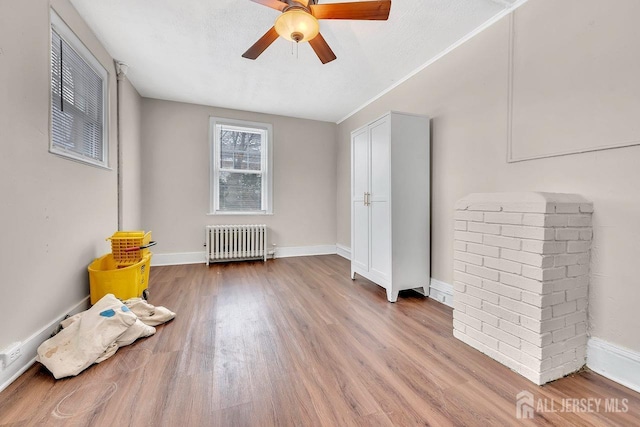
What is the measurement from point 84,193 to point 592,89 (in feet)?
12.7

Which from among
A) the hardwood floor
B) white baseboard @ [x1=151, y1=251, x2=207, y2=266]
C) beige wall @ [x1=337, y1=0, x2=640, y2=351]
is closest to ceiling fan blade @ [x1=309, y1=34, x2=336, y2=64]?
beige wall @ [x1=337, y1=0, x2=640, y2=351]

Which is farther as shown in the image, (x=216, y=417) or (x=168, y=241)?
(x=168, y=241)

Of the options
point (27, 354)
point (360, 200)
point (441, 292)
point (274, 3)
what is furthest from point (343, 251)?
point (27, 354)

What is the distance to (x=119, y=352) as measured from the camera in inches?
67.5

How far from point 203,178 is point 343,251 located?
276 centimetres

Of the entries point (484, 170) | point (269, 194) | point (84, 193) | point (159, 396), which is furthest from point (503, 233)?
point (269, 194)

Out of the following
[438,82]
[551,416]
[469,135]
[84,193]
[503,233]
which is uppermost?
[438,82]

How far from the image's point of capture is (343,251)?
15.6 feet

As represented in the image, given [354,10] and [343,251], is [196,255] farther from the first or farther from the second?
[354,10]

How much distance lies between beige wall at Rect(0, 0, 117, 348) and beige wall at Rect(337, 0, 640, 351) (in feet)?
10.7

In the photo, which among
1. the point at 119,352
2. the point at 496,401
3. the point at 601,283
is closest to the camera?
the point at 496,401

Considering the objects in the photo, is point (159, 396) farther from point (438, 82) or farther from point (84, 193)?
point (438, 82)

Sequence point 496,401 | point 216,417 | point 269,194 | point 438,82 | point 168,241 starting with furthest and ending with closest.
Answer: point 269,194
point 168,241
point 438,82
point 496,401
point 216,417

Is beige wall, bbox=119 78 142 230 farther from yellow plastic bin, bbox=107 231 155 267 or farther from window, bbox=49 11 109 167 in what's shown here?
yellow plastic bin, bbox=107 231 155 267
